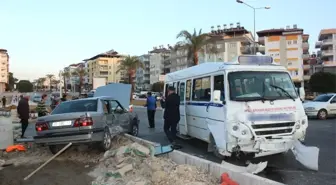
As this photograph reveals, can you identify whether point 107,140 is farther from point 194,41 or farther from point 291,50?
point 291,50

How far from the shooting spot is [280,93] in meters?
8.22

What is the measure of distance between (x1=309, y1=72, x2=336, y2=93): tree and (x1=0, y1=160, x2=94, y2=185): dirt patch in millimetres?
55774

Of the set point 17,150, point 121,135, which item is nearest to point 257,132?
point 121,135

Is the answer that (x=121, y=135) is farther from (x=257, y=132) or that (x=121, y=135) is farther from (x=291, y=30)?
(x=291, y=30)

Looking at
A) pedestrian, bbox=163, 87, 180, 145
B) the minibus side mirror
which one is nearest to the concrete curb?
the minibus side mirror

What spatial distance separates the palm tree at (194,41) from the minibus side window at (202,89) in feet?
113

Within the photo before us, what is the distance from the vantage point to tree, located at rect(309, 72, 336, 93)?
57469mm

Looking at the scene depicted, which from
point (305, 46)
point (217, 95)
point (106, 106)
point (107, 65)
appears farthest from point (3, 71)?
point (217, 95)

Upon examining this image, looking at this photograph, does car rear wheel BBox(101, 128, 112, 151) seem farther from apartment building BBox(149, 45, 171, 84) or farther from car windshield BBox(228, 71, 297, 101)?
apartment building BBox(149, 45, 171, 84)

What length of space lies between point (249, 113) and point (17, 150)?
7.24 m

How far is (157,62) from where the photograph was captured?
13400 centimetres

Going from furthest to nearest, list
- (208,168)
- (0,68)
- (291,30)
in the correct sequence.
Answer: (0,68)
(291,30)
(208,168)

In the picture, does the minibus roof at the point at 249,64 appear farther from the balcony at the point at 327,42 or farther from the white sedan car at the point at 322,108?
the balcony at the point at 327,42

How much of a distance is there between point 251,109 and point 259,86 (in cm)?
77
